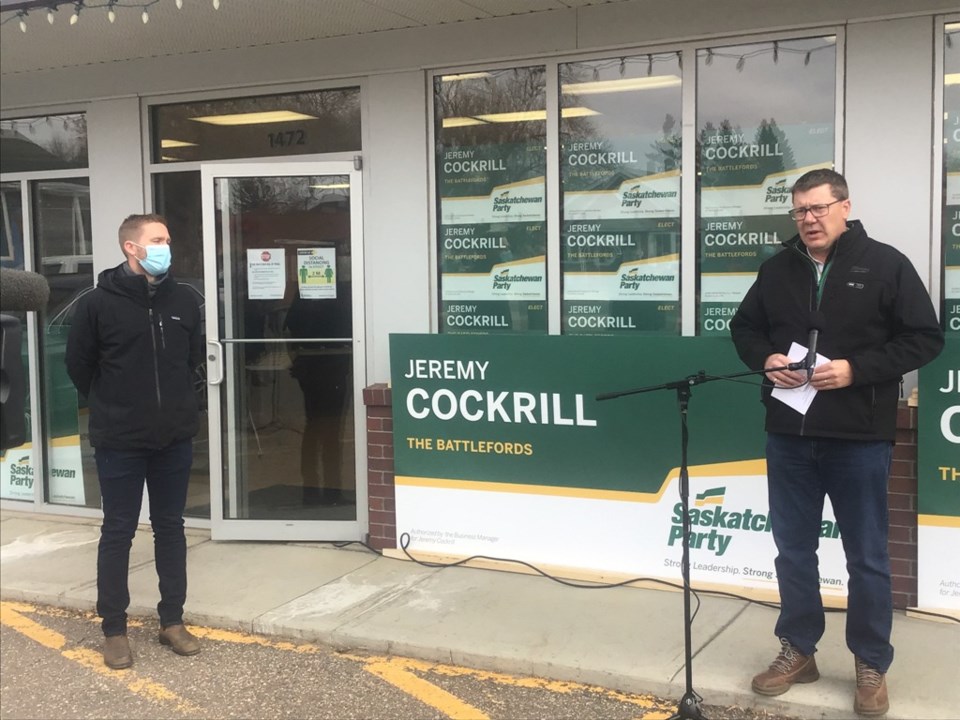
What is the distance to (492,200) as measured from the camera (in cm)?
578

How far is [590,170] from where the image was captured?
5527 mm

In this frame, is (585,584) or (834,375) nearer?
(834,375)

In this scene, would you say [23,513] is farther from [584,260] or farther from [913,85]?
[913,85]

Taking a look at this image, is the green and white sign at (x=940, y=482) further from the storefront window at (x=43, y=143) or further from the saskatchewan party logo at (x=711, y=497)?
the storefront window at (x=43, y=143)

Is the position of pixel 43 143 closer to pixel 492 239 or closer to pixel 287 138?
pixel 287 138

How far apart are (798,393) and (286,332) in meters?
3.57

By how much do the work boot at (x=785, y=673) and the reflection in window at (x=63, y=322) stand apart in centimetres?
515

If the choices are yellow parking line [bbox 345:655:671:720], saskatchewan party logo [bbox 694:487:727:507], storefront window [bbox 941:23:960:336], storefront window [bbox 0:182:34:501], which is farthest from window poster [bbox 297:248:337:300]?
storefront window [bbox 941:23:960:336]

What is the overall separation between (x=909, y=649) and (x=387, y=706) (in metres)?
2.29

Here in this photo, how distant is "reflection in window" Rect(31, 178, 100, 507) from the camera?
22.7 feet

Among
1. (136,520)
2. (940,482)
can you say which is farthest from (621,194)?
(136,520)

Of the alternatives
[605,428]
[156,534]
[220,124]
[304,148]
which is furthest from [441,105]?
[156,534]

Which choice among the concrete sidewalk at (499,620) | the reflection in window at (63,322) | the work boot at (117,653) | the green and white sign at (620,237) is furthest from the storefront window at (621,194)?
→ the reflection in window at (63,322)

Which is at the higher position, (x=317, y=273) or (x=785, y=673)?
(x=317, y=273)
